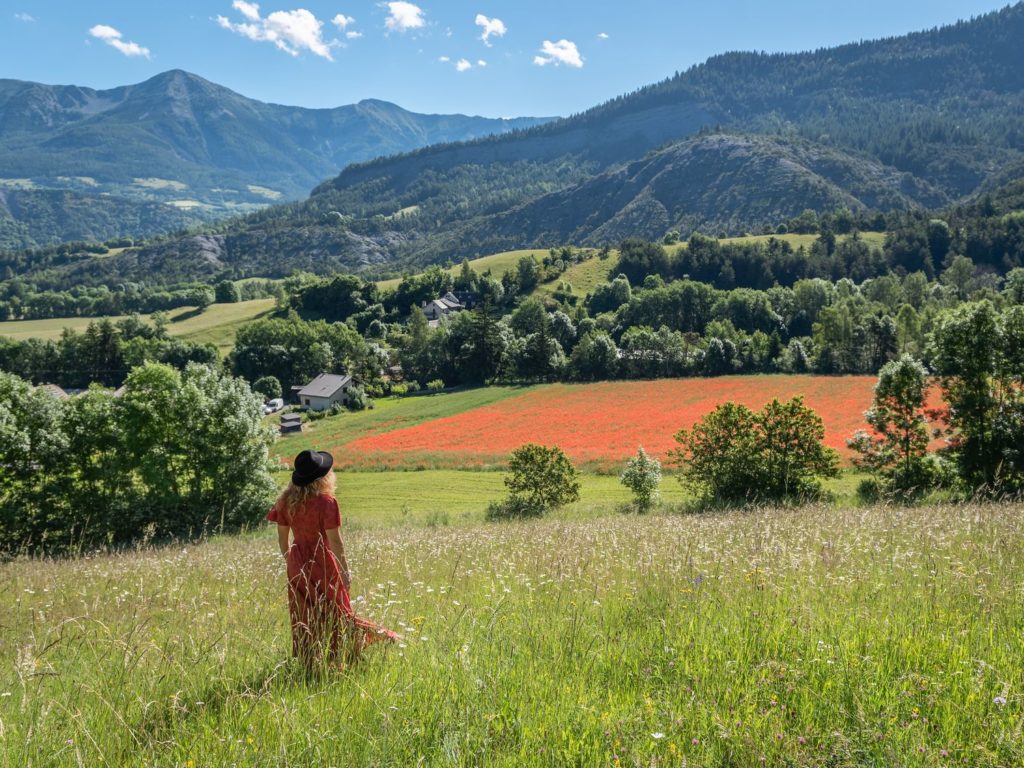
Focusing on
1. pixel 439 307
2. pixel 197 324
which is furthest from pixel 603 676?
pixel 197 324

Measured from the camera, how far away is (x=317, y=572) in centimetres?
468

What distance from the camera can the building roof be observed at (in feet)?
313

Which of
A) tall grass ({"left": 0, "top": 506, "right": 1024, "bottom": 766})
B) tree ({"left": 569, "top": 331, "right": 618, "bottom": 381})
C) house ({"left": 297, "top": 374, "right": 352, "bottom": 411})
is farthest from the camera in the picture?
house ({"left": 297, "top": 374, "right": 352, "bottom": 411})

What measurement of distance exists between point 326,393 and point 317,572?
94687 millimetres

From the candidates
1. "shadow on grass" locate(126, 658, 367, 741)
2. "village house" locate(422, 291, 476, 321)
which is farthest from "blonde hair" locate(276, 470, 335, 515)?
"village house" locate(422, 291, 476, 321)

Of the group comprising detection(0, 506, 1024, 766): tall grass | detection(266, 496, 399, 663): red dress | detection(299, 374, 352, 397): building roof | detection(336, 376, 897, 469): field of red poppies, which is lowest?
detection(336, 376, 897, 469): field of red poppies

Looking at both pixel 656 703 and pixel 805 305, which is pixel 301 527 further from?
pixel 805 305

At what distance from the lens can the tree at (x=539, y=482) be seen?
33656 mm

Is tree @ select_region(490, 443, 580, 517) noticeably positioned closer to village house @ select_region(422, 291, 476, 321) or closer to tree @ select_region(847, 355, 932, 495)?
tree @ select_region(847, 355, 932, 495)

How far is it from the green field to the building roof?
4129 centimetres

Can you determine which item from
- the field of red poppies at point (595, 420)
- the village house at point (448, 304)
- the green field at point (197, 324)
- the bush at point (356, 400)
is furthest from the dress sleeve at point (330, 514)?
the village house at point (448, 304)

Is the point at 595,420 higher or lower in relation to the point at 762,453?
lower

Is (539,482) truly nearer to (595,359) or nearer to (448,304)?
(595,359)

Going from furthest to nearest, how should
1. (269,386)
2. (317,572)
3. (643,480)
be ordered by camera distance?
(269,386), (643,480), (317,572)
